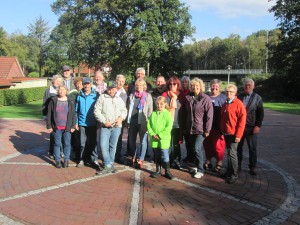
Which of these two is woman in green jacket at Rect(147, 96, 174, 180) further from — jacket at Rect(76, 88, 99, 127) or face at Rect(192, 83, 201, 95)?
jacket at Rect(76, 88, 99, 127)

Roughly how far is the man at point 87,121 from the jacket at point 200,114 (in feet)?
6.21

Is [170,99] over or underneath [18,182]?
over

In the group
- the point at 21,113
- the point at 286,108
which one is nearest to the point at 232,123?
the point at 21,113

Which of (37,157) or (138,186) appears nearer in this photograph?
(138,186)

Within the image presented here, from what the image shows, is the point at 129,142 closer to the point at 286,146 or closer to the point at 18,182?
the point at 18,182

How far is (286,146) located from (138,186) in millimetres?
5437

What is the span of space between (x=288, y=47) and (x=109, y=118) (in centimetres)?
3404

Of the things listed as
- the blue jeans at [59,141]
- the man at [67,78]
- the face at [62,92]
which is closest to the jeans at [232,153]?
the blue jeans at [59,141]

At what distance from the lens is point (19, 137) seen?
9.40m

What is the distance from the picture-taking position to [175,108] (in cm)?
595

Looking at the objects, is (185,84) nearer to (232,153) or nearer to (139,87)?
(139,87)

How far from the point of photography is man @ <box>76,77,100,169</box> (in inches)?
243

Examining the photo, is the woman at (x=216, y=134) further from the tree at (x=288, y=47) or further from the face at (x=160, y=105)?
the tree at (x=288, y=47)

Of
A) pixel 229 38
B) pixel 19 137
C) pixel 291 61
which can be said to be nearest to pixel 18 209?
pixel 19 137
